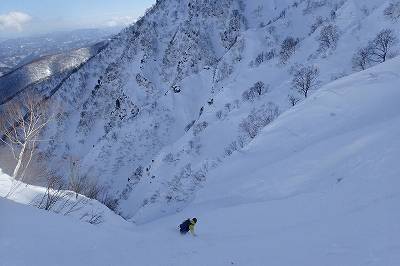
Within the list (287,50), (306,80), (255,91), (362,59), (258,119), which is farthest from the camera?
(287,50)

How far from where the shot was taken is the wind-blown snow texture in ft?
156

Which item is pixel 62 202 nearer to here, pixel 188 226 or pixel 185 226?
pixel 185 226

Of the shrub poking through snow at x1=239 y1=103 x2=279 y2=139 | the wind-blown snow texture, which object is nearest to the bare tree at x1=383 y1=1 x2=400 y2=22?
the wind-blown snow texture

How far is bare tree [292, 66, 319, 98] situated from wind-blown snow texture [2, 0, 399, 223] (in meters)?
1.10

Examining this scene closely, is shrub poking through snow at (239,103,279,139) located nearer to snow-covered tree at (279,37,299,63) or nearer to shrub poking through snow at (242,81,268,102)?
shrub poking through snow at (242,81,268,102)

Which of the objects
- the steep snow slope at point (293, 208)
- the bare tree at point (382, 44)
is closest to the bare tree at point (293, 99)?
the bare tree at point (382, 44)

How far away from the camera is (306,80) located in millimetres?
48562

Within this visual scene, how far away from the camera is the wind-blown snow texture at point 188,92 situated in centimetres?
4756

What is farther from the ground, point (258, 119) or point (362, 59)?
point (362, 59)

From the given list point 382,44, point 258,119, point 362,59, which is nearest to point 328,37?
point 362,59

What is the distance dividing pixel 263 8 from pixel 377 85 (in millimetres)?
Answer: 65560

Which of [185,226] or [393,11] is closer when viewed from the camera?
[185,226]

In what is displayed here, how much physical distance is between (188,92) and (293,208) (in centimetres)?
5802

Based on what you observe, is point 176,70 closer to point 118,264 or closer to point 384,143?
point 384,143
